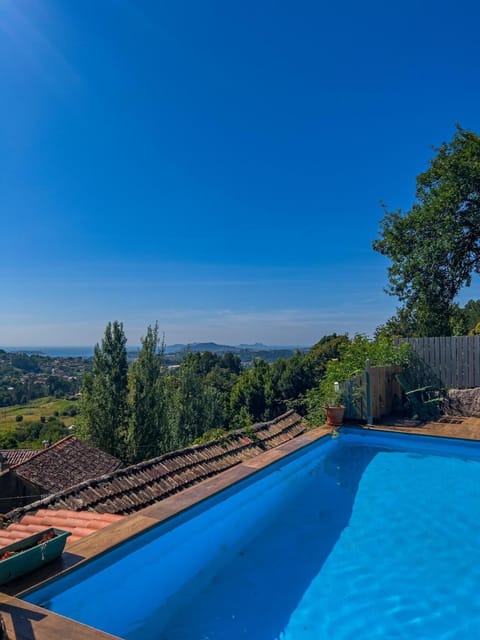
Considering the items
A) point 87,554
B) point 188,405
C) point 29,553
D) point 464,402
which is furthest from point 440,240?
point 29,553

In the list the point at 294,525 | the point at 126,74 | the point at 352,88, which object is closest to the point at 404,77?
the point at 352,88

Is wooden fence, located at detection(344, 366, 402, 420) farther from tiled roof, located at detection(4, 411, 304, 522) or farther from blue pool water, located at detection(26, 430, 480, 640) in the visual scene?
blue pool water, located at detection(26, 430, 480, 640)

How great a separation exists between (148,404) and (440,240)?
13596 mm

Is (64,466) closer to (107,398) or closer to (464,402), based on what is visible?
(107,398)

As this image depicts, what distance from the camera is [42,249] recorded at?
21984 mm

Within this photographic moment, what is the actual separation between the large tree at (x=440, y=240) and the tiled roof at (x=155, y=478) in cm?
987

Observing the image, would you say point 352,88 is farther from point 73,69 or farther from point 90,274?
point 90,274

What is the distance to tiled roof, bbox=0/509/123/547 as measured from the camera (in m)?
3.66

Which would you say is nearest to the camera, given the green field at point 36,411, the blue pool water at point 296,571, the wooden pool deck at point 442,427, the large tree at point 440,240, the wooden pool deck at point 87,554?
the wooden pool deck at point 87,554

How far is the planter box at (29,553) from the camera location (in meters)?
2.69

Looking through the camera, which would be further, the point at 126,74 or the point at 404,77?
the point at 404,77

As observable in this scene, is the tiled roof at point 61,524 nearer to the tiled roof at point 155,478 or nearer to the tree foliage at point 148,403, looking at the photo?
the tiled roof at point 155,478

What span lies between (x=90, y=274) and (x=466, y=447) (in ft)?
82.0

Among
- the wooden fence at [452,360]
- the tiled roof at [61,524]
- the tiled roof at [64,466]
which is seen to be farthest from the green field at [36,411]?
the tiled roof at [61,524]
